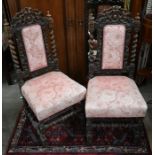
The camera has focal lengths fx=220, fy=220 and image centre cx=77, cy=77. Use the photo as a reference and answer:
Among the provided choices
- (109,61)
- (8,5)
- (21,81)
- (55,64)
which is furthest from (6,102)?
(109,61)

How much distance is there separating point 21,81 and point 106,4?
113 cm

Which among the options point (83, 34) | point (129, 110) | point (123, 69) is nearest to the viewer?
point (129, 110)

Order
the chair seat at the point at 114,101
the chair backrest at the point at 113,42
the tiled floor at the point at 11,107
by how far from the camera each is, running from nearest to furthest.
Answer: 1. the chair seat at the point at 114,101
2. the chair backrest at the point at 113,42
3. the tiled floor at the point at 11,107

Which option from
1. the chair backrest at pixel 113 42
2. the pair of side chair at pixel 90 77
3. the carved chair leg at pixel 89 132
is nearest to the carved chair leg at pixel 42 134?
the pair of side chair at pixel 90 77

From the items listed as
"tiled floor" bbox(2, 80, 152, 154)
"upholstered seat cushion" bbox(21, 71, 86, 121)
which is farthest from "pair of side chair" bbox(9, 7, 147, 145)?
"tiled floor" bbox(2, 80, 152, 154)

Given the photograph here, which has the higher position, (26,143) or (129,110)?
(129,110)

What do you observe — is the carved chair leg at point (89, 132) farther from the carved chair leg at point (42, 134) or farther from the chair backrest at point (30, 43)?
the chair backrest at point (30, 43)

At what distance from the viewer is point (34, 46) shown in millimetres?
1924

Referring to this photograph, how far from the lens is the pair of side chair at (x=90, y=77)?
1748 mm

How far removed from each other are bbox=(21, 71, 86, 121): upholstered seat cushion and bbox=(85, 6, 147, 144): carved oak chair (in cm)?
14

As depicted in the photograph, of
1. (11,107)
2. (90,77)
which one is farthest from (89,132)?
(11,107)

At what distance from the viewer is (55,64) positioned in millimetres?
2113

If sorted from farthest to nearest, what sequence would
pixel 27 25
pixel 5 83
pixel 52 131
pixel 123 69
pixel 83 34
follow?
pixel 5 83 < pixel 83 34 < pixel 52 131 < pixel 123 69 < pixel 27 25

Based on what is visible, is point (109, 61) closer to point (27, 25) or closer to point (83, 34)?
point (83, 34)
